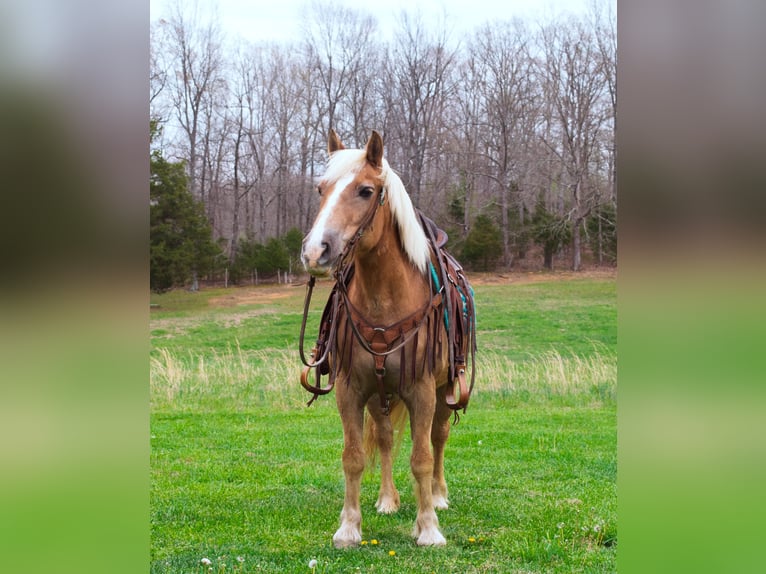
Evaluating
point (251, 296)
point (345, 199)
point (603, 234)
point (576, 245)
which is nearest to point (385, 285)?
point (345, 199)

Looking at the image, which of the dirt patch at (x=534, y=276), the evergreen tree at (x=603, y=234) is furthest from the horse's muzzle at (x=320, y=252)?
the evergreen tree at (x=603, y=234)

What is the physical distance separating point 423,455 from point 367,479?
2131 mm

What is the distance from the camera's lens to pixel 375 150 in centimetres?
408

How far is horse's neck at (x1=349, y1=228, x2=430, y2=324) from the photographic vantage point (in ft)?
14.2

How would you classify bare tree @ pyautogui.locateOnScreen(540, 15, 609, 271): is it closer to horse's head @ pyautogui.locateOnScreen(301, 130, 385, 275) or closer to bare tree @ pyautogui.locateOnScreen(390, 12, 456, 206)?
bare tree @ pyautogui.locateOnScreen(390, 12, 456, 206)

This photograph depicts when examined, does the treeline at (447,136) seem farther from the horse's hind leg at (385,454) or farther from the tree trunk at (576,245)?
→ the horse's hind leg at (385,454)

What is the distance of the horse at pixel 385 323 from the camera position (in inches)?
162

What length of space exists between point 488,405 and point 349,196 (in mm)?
6939

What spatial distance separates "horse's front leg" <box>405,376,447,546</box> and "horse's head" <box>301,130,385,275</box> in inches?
44.2

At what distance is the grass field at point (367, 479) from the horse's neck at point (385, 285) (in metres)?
1.56

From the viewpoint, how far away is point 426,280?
462 cm
